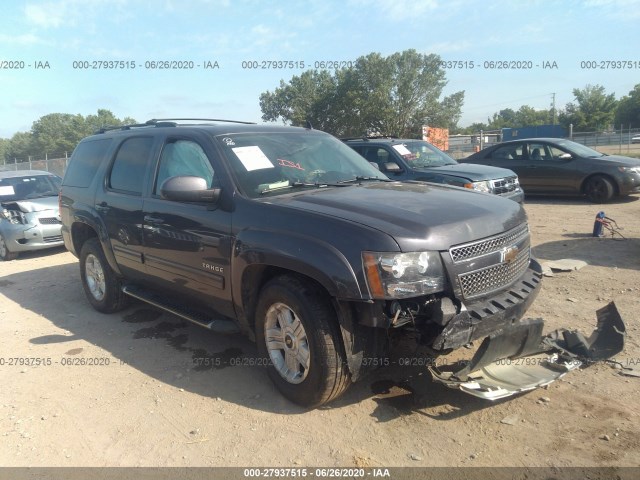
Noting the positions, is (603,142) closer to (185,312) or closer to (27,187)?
(27,187)

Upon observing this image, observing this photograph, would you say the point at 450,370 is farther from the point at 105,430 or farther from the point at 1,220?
the point at 1,220

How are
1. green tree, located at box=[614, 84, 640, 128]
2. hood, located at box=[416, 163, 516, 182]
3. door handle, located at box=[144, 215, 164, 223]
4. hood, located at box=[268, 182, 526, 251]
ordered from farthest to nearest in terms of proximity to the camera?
1. green tree, located at box=[614, 84, 640, 128]
2. hood, located at box=[416, 163, 516, 182]
3. door handle, located at box=[144, 215, 164, 223]
4. hood, located at box=[268, 182, 526, 251]

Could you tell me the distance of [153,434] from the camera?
3.42 metres

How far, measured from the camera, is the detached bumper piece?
3.27m

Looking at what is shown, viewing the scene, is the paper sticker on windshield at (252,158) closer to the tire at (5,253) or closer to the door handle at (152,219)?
the door handle at (152,219)

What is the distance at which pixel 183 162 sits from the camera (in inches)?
178

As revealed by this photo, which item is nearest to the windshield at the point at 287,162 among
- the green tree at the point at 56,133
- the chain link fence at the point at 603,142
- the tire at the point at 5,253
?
the tire at the point at 5,253

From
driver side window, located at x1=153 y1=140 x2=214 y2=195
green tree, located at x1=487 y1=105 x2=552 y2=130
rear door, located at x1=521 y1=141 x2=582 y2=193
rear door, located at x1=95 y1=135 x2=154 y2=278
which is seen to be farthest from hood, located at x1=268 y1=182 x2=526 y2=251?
green tree, located at x1=487 y1=105 x2=552 y2=130

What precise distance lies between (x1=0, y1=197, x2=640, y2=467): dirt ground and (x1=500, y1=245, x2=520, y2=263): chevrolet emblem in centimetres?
97

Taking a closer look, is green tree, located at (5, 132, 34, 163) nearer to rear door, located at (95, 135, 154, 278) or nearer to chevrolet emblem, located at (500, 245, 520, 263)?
rear door, located at (95, 135, 154, 278)

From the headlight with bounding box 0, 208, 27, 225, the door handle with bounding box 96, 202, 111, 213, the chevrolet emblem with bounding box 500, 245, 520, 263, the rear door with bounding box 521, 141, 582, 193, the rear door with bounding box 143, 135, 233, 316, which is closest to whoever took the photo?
the chevrolet emblem with bounding box 500, 245, 520, 263

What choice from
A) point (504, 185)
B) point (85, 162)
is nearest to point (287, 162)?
point (85, 162)

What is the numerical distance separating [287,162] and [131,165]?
6.18 feet

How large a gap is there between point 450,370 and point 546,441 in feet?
2.95
